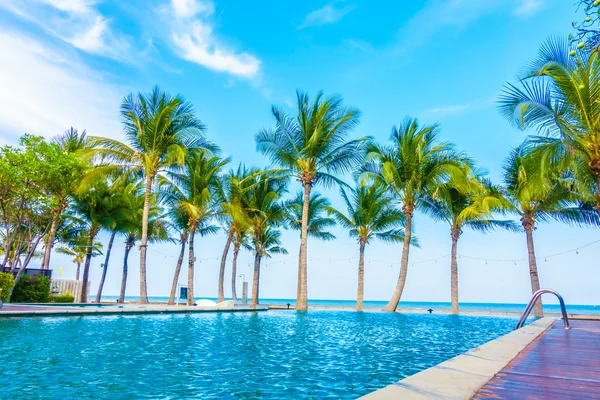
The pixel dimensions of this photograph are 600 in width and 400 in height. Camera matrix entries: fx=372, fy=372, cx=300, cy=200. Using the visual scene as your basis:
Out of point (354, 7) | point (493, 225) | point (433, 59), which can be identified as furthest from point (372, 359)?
point (493, 225)

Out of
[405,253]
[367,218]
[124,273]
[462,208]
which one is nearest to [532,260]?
[462,208]

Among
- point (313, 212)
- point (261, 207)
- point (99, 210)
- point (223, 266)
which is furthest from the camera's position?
point (313, 212)

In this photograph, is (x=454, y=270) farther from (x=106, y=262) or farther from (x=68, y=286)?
(x=106, y=262)

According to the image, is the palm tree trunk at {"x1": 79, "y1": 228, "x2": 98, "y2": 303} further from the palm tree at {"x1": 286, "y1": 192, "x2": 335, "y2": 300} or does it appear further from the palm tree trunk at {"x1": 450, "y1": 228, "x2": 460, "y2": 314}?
the palm tree trunk at {"x1": 450, "y1": 228, "x2": 460, "y2": 314}

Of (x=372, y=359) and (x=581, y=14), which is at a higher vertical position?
(x=581, y=14)

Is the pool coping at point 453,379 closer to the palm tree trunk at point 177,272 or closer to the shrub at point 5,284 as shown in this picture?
the shrub at point 5,284

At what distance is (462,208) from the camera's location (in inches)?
893

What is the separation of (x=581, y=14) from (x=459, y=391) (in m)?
3.09

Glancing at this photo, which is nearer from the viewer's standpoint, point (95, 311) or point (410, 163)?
point (95, 311)

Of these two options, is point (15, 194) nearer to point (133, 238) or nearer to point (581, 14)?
point (133, 238)

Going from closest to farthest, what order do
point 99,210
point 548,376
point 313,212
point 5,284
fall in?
point 548,376 < point 5,284 < point 99,210 < point 313,212

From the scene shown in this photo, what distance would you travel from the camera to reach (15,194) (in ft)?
56.6

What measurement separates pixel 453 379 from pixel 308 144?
1763 centimetres

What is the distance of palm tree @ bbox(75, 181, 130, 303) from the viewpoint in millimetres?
22828
